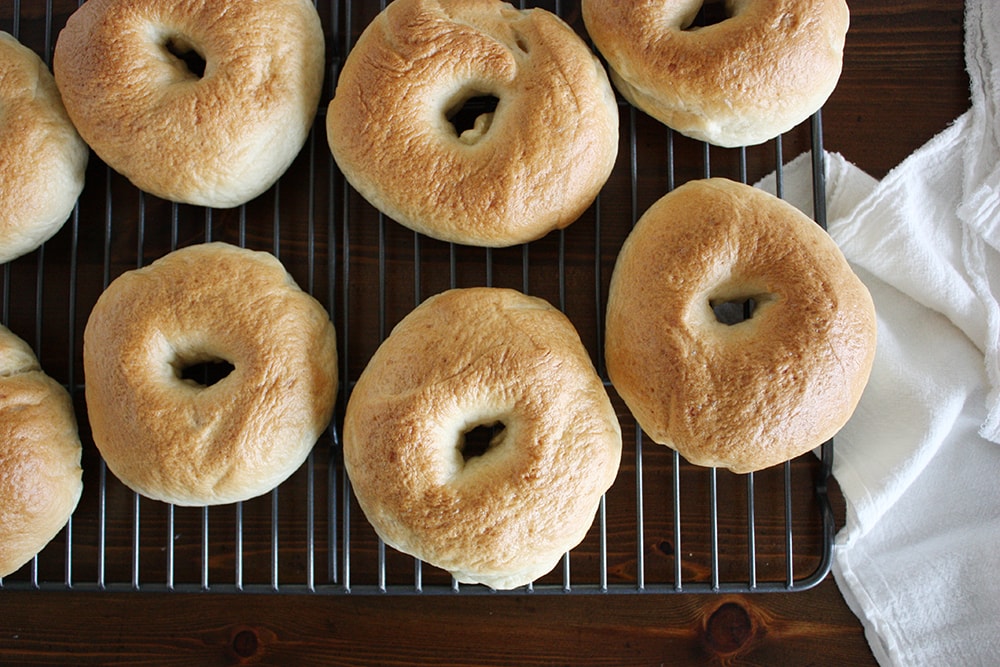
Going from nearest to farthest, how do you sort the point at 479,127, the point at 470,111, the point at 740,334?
the point at 740,334 < the point at 479,127 < the point at 470,111

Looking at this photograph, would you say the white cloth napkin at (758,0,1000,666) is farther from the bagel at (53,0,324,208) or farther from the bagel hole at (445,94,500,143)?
the bagel at (53,0,324,208)

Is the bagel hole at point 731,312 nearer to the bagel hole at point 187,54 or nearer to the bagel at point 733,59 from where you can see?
the bagel at point 733,59

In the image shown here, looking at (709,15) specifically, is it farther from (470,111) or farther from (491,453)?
(491,453)

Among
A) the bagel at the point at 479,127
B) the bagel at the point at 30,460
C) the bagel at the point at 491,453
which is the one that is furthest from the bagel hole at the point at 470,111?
the bagel at the point at 30,460

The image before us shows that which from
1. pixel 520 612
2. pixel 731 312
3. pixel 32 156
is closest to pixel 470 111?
pixel 731 312

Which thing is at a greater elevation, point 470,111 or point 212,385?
point 470,111

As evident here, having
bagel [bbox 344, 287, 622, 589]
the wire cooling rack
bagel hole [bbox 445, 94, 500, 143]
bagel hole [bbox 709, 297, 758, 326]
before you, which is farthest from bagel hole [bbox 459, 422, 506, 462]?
bagel hole [bbox 445, 94, 500, 143]

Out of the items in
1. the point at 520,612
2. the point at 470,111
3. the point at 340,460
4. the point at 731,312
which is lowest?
the point at 520,612
